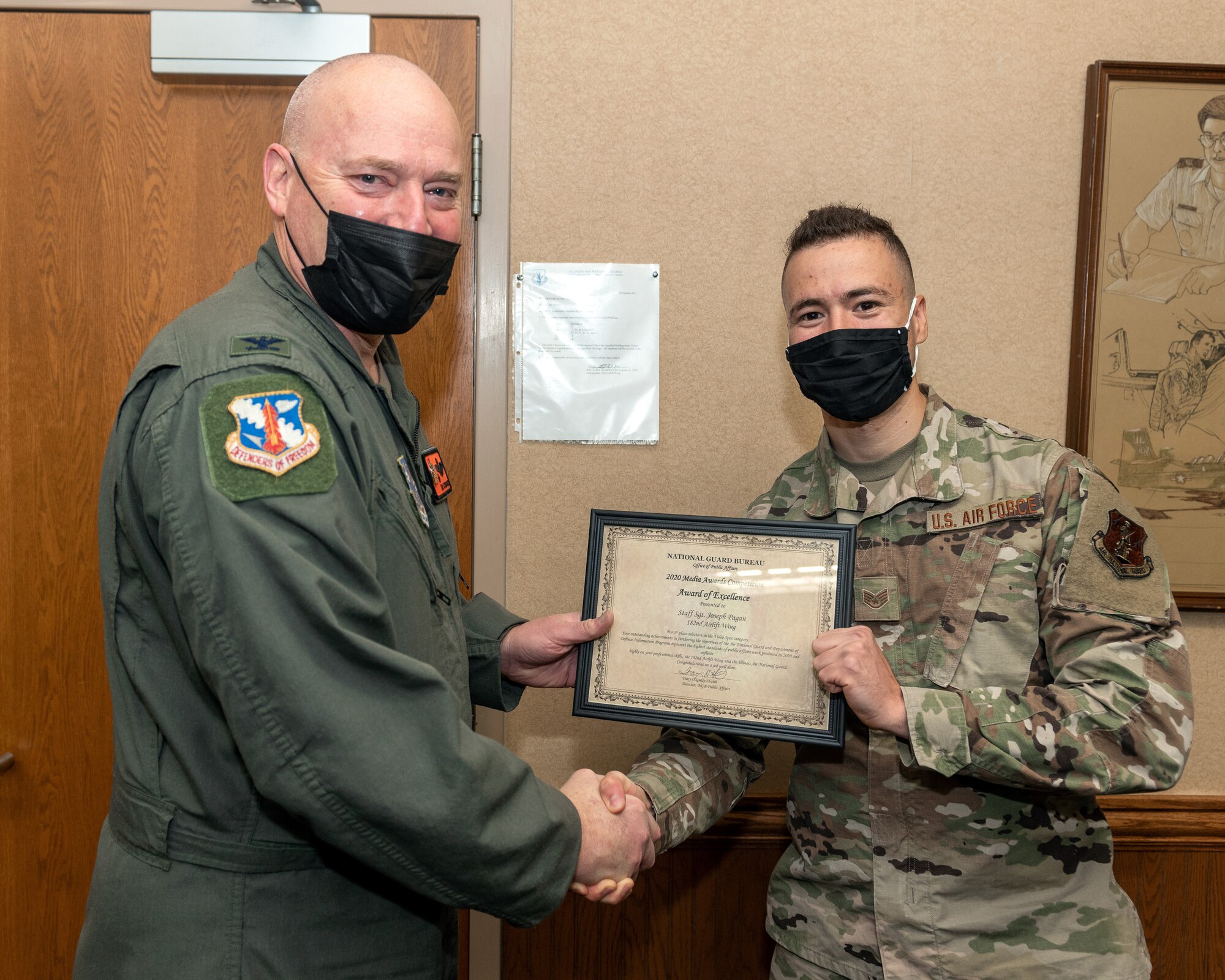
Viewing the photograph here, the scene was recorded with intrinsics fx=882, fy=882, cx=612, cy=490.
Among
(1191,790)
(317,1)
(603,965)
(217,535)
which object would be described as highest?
(317,1)

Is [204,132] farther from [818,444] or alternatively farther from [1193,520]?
[1193,520]

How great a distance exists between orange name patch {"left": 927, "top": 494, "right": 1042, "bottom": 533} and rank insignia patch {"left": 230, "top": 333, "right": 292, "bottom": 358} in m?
1.07

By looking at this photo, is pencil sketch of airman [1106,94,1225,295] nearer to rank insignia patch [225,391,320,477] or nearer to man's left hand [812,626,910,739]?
man's left hand [812,626,910,739]

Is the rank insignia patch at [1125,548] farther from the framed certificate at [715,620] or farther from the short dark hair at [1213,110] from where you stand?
the short dark hair at [1213,110]

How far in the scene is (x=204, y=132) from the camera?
2008mm

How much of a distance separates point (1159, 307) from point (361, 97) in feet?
5.89

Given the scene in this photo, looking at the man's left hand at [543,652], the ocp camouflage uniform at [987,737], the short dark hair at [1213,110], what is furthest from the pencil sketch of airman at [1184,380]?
the man's left hand at [543,652]

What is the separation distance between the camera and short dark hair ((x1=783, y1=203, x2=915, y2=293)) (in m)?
1.59

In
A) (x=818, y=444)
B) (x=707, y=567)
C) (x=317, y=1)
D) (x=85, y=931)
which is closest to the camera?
(x=85, y=931)

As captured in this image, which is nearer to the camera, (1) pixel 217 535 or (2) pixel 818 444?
(1) pixel 217 535

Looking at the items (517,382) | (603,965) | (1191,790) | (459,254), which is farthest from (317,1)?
(1191,790)

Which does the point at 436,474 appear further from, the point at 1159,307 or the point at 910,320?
the point at 1159,307

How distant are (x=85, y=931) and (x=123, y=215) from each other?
1515 millimetres
